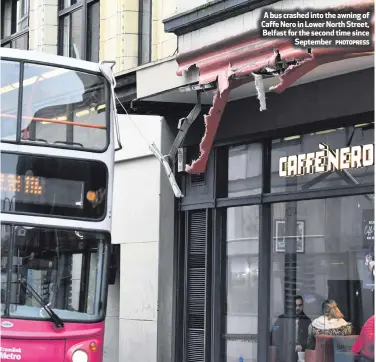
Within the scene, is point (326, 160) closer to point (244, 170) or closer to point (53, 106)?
point (244, 170)

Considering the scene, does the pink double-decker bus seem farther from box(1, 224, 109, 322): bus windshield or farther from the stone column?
the stone column

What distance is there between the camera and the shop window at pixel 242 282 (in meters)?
15.6

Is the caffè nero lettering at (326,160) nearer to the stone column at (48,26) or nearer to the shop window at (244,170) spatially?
the shop window at (244,170)

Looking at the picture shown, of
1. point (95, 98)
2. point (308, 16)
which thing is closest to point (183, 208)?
point (95, 98)

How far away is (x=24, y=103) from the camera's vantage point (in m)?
12.4

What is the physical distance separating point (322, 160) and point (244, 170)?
210 cm

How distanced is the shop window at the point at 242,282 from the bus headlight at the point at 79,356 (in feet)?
12.1

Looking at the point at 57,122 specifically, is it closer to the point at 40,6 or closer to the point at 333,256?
the point at 333,256

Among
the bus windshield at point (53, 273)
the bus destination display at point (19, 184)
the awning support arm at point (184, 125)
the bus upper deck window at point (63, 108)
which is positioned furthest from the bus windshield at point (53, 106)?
the awning support arm at point (184, 125)

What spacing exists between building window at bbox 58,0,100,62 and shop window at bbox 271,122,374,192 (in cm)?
593

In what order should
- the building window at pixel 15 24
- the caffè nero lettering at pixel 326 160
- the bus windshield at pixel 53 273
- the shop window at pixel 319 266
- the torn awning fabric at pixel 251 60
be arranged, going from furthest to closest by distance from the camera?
the building window at pixel 15 24, the shop window at pixel 319 266, the caffè nero lettering at pixel 326 160, the bus windshield at pixel 53 273, the torn awning fabric at pixel 251 60

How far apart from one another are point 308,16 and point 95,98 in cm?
303

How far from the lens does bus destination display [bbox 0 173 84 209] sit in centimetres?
1225

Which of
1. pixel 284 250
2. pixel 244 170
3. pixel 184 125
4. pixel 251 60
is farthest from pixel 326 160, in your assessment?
pixel 184 125
